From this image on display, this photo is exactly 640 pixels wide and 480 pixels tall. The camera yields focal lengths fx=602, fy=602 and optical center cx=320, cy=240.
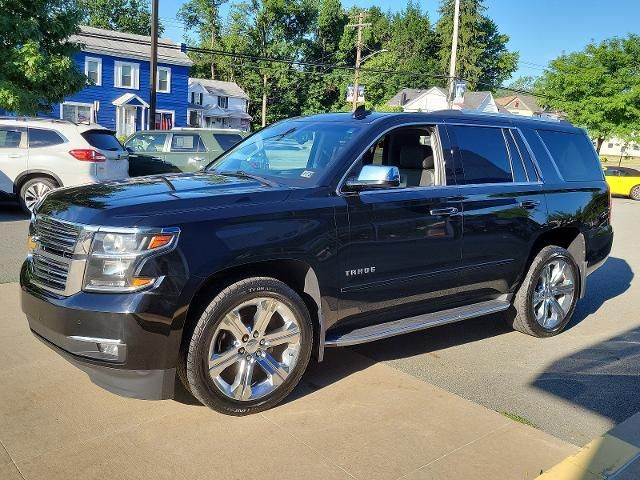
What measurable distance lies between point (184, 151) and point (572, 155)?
9.34 meters

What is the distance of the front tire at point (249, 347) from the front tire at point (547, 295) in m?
2.41

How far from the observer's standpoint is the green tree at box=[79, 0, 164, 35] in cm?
6234

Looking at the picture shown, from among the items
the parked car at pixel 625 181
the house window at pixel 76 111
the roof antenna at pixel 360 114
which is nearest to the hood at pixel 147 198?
the roof antenna at pixel 360 114

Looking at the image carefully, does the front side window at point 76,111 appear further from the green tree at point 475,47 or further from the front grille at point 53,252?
the green tree at point 475,47

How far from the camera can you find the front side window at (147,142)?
1355cm

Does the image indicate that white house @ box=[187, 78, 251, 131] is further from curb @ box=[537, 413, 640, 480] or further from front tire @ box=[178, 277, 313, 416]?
curb @ box=[537, 413, 640, 480]

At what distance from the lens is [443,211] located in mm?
4512

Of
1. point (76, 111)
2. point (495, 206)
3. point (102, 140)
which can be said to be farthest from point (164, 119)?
point (495, 206)

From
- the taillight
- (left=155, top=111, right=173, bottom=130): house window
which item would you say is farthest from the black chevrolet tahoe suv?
(left=155, top=111, right=173, bottom=130): house window

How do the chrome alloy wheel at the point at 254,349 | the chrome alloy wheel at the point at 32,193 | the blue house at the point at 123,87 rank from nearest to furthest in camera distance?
the chrome alloy wheel at the point at 254,349 → the chrome alloy wheel at the point at 32,193 → the blue house at the point at 123,87

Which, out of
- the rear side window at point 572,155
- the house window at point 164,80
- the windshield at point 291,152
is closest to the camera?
the windshield at point 291,152

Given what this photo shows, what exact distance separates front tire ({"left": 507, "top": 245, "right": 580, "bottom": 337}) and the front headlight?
3403mm

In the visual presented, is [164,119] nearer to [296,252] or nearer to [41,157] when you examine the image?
[41,157]

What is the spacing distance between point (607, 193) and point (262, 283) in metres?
4.28
